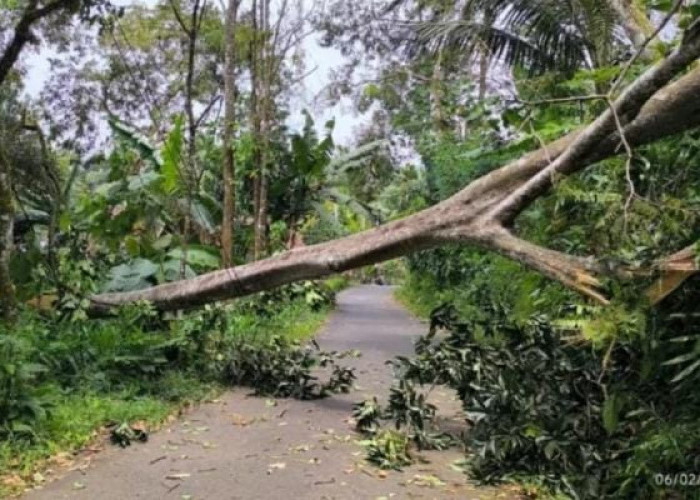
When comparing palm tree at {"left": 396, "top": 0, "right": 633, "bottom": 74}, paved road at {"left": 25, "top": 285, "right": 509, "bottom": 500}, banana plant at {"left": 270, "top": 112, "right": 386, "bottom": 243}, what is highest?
palm tree at {"left": 396, "top": 0, "right": 633, "bottom": 74}

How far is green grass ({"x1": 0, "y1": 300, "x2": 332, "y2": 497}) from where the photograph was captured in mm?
4473

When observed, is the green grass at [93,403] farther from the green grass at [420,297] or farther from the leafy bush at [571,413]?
the green grass at [420,297]

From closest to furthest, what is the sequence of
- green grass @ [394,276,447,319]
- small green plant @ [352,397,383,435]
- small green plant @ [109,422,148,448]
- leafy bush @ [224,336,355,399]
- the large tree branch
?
1. small green plant @ [109,422,148,448]
2. small green plant @ [352,397,383,435]
3. the large tree branch
4. leafy bush @ [224,336,355,399]
5. green grass @ [394,276,447,319]

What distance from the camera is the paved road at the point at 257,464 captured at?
4.18 m

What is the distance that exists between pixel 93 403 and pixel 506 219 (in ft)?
12.4

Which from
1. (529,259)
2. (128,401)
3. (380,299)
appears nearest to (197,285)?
(128,401)

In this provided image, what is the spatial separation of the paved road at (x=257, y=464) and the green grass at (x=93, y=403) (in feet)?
0.69

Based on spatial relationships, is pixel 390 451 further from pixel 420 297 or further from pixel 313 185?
pixel 420 297

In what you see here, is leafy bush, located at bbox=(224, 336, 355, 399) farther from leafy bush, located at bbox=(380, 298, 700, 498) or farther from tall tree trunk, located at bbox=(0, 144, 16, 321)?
tall tree trunk, located at bbox=(0, 144, 16, 321)

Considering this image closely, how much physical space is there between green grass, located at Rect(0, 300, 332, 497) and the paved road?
21 cm

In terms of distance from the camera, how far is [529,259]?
4867 millimetres

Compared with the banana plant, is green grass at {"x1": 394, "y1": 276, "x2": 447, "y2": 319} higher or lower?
lower

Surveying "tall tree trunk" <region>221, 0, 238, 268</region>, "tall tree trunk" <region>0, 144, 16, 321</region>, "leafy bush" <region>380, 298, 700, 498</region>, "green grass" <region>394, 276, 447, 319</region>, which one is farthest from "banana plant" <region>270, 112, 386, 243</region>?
"leafy bush" <region>380, 298, 700, 498</region>

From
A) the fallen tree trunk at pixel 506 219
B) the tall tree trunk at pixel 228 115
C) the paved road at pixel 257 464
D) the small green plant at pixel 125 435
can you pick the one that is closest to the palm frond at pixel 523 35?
the tall tree trunk at pixel 228 115
